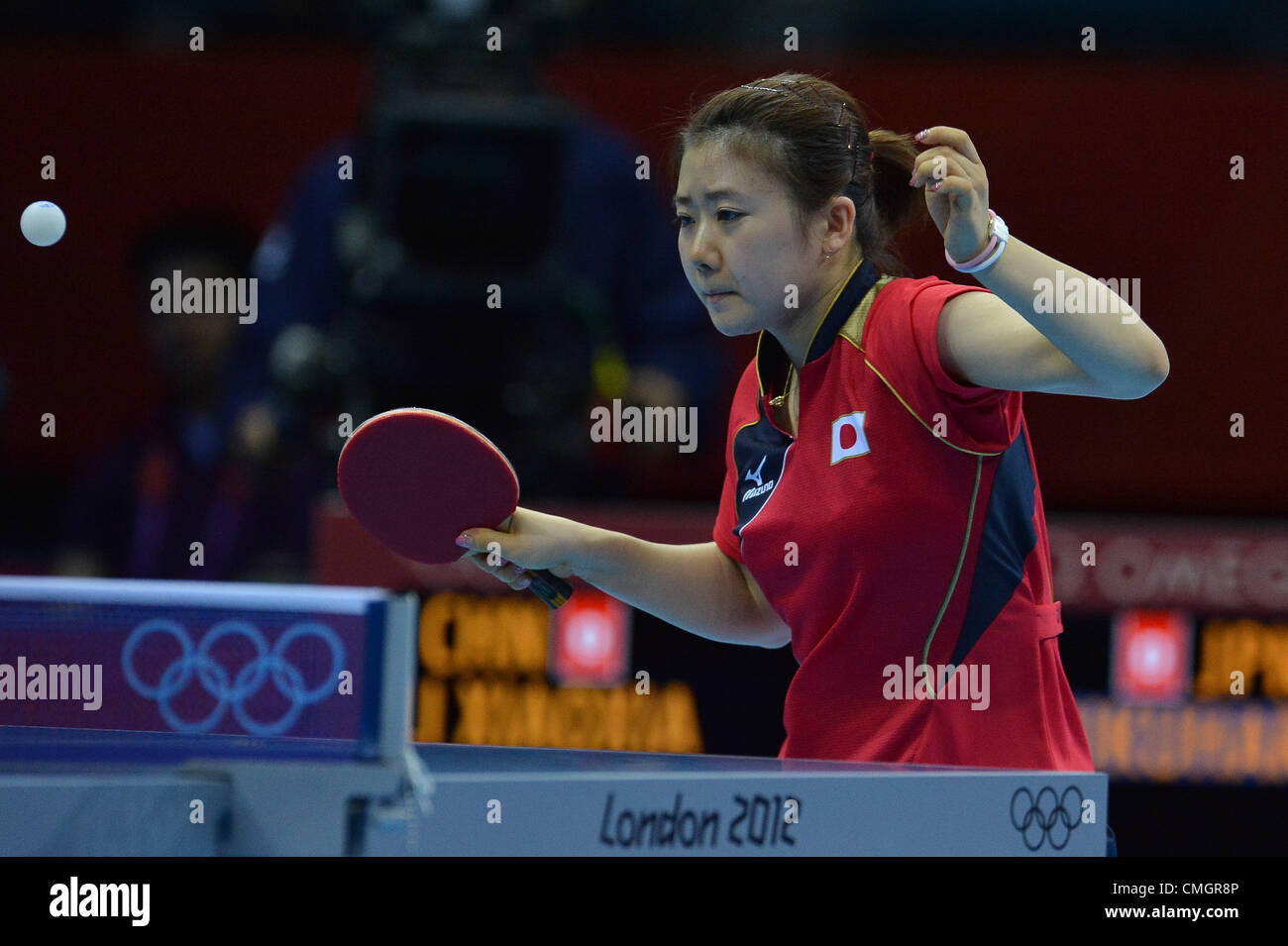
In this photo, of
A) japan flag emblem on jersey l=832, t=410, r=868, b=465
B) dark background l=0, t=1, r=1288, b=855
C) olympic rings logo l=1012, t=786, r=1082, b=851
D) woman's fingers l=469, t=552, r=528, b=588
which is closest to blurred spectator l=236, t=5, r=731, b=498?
dark background l=0, t=1, r=1288, b=855

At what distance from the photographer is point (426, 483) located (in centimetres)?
211

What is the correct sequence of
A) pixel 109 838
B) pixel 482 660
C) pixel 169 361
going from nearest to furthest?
pixel 109 838 < pixel 482 660 < pixel 169 361

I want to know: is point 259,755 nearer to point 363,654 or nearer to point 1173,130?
point 363,654

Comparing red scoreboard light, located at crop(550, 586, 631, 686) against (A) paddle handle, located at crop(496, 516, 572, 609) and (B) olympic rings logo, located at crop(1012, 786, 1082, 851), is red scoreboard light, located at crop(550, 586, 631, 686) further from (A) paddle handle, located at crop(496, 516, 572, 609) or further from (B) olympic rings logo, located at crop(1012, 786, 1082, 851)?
(B) olympic rings logo, located at crop(1012, 786, 1082, 851)

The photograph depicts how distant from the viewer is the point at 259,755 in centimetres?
170

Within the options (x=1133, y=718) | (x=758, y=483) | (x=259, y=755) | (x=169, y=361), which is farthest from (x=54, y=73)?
(x=259, y=755)

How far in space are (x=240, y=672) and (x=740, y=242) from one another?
802 mm

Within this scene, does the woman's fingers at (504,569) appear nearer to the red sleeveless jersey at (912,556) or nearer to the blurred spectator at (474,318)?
the red sleeveless jersey at (912,556)

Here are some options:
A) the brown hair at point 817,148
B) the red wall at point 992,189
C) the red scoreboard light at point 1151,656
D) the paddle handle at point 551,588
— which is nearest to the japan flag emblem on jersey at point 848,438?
the brown hair at point 817,148

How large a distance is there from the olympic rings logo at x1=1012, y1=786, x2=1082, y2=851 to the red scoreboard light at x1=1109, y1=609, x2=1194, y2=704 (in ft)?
8.71

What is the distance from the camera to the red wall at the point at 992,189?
19.1ft

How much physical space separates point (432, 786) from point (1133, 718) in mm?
3063

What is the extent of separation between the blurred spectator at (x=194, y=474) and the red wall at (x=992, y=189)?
2.51 ft

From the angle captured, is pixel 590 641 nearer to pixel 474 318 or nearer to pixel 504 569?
pixel 474 318
